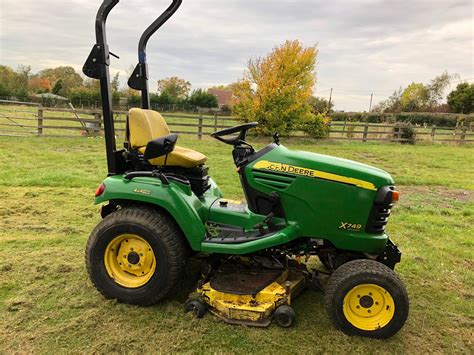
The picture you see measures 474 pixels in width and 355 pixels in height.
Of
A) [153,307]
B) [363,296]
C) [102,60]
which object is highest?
[102,60]

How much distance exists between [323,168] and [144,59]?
2162 millimetres

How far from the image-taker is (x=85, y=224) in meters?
4.95

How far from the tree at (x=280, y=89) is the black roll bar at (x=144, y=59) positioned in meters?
13.7

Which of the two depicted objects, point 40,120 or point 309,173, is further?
point 40,120

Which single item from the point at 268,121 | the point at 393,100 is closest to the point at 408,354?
the point at 268,121

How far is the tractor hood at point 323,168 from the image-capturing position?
2.89 metres

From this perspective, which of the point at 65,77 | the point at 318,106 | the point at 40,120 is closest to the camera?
the point at 40,120

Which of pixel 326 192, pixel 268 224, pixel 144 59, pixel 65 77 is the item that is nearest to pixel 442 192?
pixel 326 192

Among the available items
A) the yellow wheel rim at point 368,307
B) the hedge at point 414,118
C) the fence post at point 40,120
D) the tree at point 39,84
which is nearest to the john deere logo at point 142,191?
the yellow wheel rim at point 368,307

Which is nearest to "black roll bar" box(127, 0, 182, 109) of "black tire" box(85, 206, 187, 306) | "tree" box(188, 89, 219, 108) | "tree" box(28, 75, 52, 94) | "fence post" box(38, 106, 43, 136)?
"black tire" box(85, 206, 187, 306)

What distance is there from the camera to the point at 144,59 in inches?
156

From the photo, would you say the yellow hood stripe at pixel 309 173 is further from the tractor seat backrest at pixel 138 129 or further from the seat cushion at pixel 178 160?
the tractor seat backrest at pixel 138 129

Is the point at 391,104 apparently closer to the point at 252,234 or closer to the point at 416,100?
the point at 416,100

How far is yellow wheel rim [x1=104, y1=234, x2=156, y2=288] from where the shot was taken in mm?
3156
